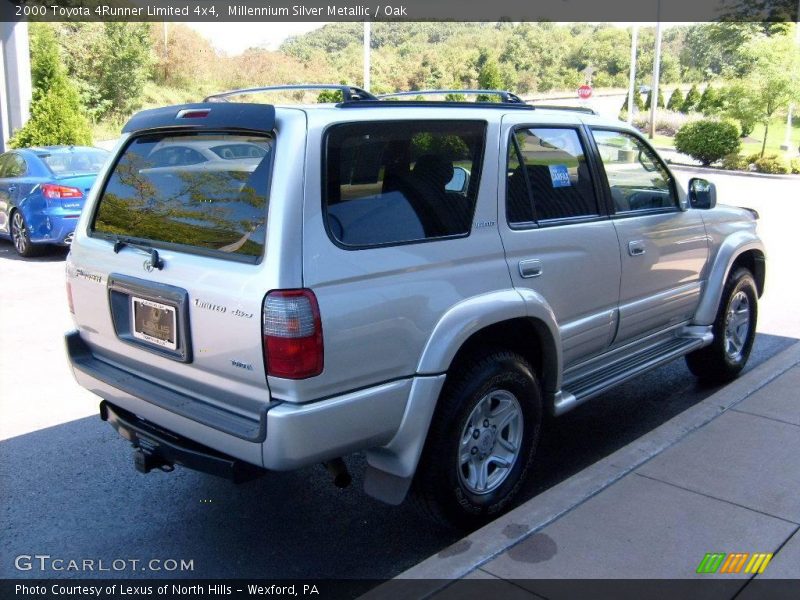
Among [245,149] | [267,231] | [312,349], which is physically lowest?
[312,349]

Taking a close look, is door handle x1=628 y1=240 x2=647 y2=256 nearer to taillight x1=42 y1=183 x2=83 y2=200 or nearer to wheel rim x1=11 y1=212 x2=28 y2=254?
taillight x1=42 y1=183 x2=83 y2=200

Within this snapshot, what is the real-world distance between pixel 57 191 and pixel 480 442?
882cm

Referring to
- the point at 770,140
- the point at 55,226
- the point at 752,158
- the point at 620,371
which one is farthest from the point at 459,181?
the point at 770,140

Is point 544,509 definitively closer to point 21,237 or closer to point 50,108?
point 21,237

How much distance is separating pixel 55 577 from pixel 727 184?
2377 cm

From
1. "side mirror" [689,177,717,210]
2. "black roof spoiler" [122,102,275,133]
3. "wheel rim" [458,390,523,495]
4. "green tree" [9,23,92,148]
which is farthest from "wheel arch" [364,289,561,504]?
"green tree" [9,23,92,148]

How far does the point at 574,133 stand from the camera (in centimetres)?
449

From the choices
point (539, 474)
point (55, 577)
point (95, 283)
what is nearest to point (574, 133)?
point (539, 474)

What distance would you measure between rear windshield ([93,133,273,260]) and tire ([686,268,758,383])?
3.71 meters

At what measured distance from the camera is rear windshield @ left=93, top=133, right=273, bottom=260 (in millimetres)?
3188

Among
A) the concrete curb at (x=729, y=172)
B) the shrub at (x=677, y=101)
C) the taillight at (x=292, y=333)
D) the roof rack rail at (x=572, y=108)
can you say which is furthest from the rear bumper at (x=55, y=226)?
the shrub at (x=677, y=101)

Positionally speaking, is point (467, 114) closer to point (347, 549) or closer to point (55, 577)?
point (347, 549)

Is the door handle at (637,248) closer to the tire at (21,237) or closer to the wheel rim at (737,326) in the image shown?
the wheel rim at (737,326)
